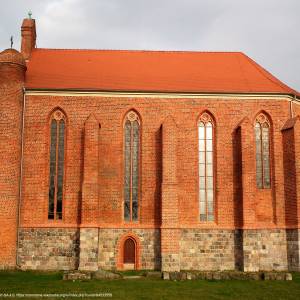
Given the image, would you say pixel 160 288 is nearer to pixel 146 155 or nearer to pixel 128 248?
pixel 128 248

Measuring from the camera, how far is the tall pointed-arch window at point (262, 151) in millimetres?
24203

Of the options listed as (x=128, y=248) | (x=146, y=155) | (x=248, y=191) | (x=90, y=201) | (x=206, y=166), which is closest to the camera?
(x=90, y=201)

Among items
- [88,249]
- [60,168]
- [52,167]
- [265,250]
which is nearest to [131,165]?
[60,168]

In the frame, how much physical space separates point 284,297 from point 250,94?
12.2 meters

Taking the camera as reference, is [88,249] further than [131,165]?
No

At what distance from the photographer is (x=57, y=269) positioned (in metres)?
22.4

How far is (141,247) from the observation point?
2298 centimetres

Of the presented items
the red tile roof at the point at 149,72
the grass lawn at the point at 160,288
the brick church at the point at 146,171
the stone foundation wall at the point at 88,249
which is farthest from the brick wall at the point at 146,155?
the grass lawn at the point at 160,288

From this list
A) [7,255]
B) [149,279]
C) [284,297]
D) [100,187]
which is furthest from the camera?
[100,187]

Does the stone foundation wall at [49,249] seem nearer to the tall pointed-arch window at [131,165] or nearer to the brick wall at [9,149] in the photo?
the brick wall at [9,149]

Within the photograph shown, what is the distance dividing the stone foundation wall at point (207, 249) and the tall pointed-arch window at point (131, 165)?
→ 2.87 m

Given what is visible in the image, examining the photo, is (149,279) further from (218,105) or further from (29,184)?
(218,105)

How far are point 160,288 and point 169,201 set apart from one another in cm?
633

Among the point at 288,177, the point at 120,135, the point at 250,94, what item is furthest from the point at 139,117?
the point at 288,177
